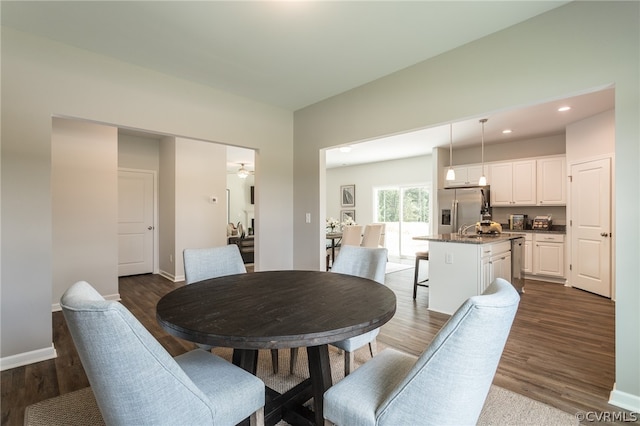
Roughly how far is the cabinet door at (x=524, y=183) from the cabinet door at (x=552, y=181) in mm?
87

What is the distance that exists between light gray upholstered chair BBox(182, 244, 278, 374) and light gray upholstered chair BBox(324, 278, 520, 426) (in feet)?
4.44

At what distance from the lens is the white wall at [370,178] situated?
23.6 feet

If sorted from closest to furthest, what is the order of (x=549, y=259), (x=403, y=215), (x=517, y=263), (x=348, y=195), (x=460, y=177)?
(x=517, y=263)
(x=549, y=259)
(x=460, y=177)
(x=403, y=215)
(x=348, y=195)

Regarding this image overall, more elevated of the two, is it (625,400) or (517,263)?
(517,263)

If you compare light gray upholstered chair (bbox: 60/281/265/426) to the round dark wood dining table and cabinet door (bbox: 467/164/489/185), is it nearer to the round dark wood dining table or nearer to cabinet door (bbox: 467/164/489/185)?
the round dark wood dining table

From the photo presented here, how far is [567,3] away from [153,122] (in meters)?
3.53

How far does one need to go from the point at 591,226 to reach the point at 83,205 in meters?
7.22

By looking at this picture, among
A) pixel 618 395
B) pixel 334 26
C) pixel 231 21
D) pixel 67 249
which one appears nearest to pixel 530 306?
pixel 618 395

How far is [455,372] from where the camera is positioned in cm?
89

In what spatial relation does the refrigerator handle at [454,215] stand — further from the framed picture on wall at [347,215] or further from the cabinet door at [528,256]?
the framed picture on wall at [347,215]

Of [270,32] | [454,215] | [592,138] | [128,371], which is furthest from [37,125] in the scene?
[592,138]

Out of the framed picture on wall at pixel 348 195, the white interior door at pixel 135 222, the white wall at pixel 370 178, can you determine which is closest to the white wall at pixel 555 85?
the white wall at pixel 370 178

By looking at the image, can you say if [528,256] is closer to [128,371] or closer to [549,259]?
[549,259]

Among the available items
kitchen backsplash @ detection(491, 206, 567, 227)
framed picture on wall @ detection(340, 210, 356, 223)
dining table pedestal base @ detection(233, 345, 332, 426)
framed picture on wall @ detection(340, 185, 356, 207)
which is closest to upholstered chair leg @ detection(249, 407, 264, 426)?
dining table pedestal base @ detection(233, 345, 332, 426)
